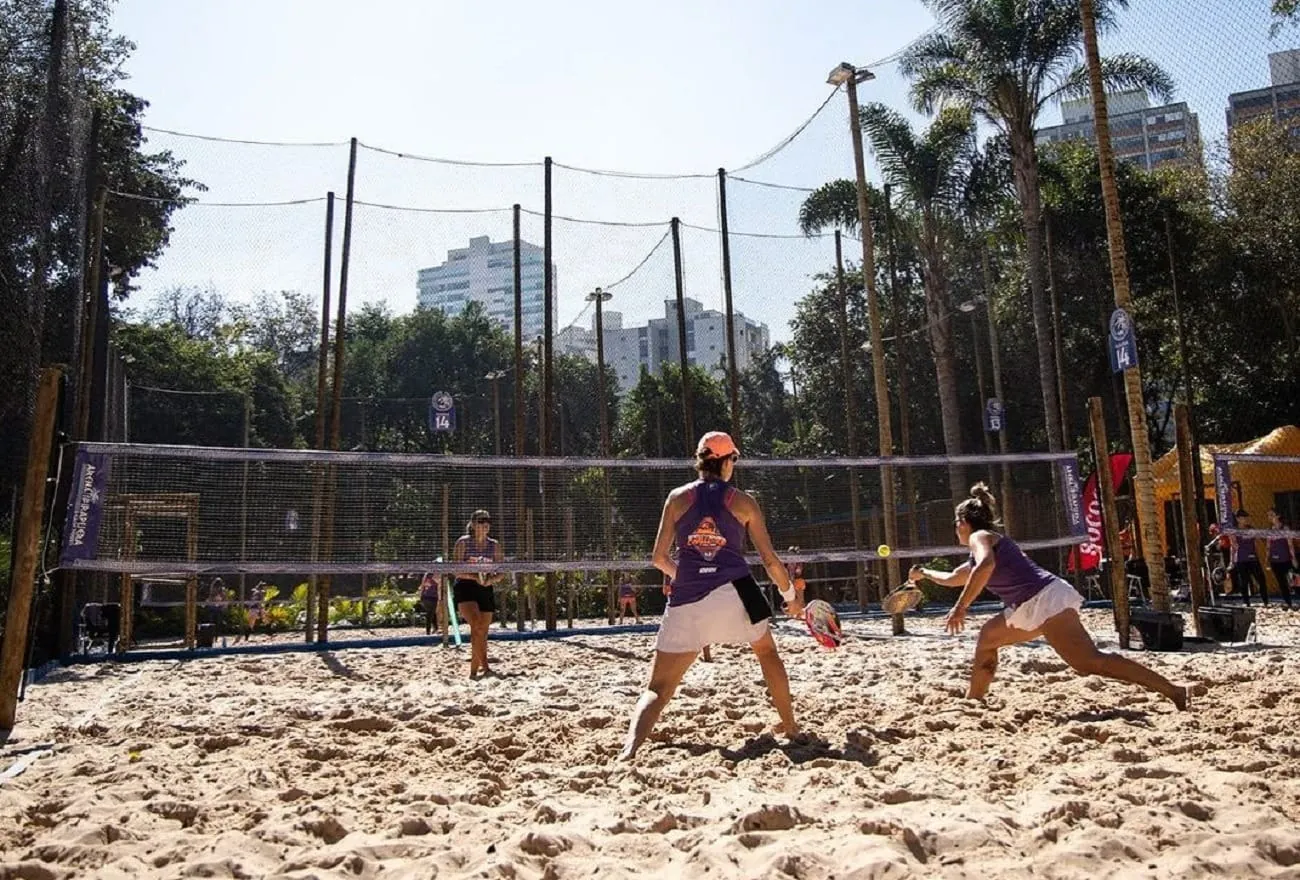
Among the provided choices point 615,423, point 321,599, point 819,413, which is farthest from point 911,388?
point 321,599

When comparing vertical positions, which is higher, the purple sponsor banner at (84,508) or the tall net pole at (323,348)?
the tall net pole at (323,348)

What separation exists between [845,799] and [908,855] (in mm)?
646

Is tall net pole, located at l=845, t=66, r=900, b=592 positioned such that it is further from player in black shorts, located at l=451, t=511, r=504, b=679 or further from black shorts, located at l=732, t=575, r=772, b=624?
black shorts, located at l=732, t=575, r=772, b=624

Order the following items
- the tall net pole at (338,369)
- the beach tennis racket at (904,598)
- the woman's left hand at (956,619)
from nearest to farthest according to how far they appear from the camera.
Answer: the woman's left hand at (956,619) → the beach tennis racket at (904,598) → the tall net pole at (338,369)

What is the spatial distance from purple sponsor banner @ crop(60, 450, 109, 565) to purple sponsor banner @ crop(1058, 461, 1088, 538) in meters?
9.65

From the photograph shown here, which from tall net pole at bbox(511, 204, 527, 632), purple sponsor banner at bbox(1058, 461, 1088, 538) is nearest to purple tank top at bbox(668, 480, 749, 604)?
tall net pole at bbox(511, 204, 527, 632)

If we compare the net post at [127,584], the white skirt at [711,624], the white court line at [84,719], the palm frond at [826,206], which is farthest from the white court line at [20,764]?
the palm frond at [826,206]

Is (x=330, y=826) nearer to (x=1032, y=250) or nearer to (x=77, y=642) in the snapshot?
(x=77, y=642)

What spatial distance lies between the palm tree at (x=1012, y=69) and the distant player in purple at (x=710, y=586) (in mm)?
15512

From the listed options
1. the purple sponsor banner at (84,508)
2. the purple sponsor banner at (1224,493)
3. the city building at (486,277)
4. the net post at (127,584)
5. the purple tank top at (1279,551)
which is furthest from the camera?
the city building at (486,277)

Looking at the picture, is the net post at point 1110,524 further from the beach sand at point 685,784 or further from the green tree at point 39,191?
the green tree at point 39,191

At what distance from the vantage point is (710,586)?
15.2ft

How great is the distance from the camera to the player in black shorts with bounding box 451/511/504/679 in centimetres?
846

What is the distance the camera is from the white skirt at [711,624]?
460 cm
